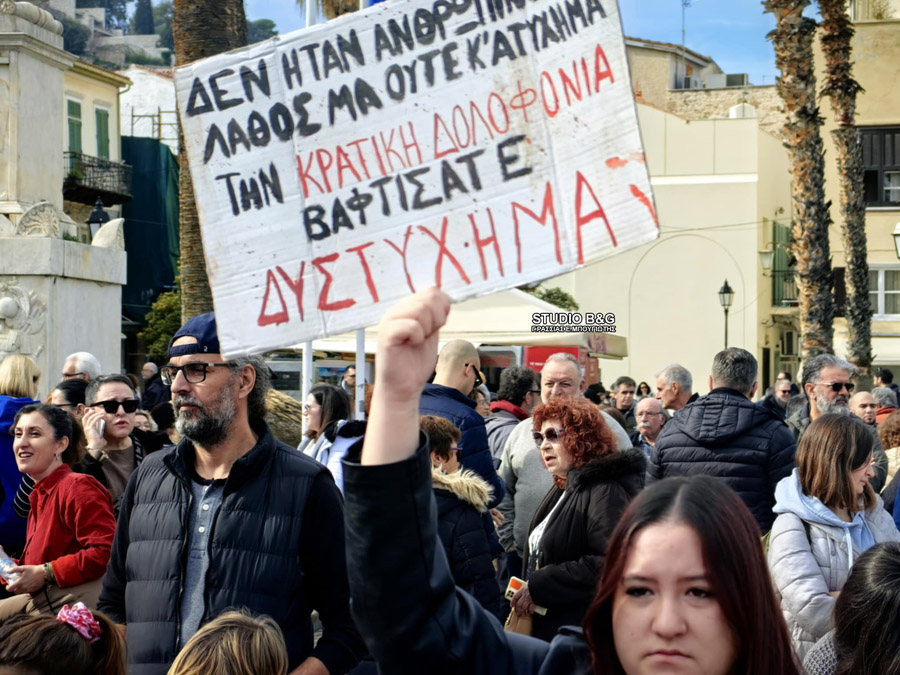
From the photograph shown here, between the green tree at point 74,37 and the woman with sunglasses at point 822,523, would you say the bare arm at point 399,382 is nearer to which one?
the woman with sunglasses at point 822,523

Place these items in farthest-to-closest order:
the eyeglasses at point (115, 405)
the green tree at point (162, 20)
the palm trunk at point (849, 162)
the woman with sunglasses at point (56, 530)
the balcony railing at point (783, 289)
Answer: the green tree at point (162, 20) → the balcony railing at point (783, 289) → the palm trunk at point (849, 162) → the eyeglasses at point (115, 405) → the woman with sunglasses at point (56, 530)

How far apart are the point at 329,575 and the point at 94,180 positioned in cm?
3752

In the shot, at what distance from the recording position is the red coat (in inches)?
179

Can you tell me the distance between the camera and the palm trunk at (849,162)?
21797mm

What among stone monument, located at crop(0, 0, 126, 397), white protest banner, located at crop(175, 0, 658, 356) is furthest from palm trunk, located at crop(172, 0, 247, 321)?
white protest banner, located at crop(175, 0, 658, 356)

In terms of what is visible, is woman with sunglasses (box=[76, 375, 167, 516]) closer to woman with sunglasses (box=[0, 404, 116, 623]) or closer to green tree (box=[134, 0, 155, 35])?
woman with sunglasses (box=[0, 404, 116, 623])

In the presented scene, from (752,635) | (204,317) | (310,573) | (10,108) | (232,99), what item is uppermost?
(10,108)

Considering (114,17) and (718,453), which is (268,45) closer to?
(718,453)

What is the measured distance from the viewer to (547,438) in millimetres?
5191

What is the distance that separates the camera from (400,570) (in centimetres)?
174

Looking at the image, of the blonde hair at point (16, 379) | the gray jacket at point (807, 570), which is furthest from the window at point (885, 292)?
the gray jacket at point (807, 570)

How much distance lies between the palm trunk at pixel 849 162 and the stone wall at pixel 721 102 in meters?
18.6

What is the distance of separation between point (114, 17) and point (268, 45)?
12649 cm

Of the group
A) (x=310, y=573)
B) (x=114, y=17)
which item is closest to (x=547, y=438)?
(x=310, y=573)
